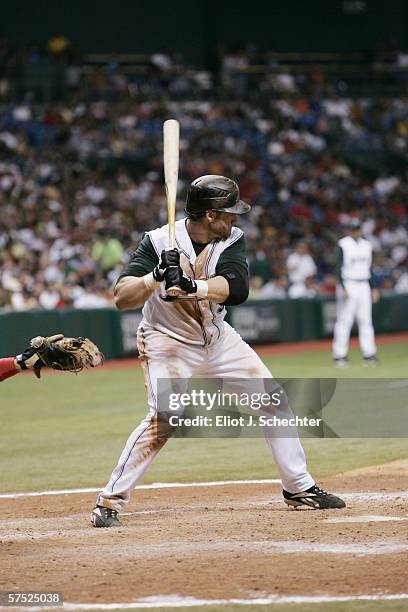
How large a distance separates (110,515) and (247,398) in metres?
1.03

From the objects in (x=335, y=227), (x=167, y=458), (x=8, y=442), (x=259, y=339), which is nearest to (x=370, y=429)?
(x=167, y=458)

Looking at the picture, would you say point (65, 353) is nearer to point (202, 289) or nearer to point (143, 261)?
point (143, 261)

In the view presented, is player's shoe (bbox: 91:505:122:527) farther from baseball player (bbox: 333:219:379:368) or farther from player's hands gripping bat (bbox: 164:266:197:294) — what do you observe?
baseball player (bbox: 333:219:379:368)

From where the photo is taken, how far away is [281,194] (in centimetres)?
2706

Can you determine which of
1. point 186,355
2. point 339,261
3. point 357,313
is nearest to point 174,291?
point 186,355

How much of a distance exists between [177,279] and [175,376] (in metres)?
0.78

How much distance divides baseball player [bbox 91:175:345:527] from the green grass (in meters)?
1.93

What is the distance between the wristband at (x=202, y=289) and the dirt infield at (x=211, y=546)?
1.29 m

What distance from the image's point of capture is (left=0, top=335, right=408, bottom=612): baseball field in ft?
15.9

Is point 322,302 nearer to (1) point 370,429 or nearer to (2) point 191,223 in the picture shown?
(1) point 370,429

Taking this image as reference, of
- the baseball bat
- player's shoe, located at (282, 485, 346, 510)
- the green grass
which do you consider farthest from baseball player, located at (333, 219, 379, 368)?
player's shoe, located at (282, 485, 346, 510)

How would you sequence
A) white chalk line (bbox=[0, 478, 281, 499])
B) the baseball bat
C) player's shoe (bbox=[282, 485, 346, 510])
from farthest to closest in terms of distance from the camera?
white chalk line (bbox=[0, 478, 281, 499]), the baseball bat, player's shoe (bbox=[282, 485, 346, 510])

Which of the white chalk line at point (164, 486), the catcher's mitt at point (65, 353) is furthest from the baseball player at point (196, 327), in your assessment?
the white chalk line at point (164, 486)

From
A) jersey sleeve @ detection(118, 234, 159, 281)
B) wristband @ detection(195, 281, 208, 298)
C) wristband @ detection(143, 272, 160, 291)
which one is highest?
jersey sleeve @ detection(118, 234, 159, 281)
